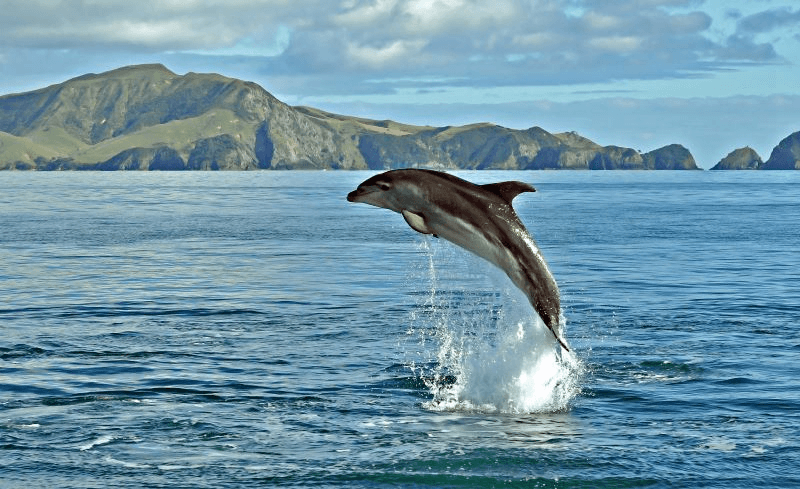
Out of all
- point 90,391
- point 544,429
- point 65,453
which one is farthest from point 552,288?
point 90,391

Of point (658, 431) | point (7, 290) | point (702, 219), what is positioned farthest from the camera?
point (702, 219)

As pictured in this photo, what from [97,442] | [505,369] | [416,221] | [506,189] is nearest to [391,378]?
[505,369]

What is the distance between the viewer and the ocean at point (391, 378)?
15.8 meters

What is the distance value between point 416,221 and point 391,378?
19.9 ft

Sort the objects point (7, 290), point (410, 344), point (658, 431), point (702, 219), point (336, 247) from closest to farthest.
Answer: point (658, 431), point (410, 344), point (7, 290), point (336, 247), point (702, 219)

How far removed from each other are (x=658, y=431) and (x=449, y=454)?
3.85 meters

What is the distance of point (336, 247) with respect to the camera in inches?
2207

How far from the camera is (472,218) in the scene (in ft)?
56.5

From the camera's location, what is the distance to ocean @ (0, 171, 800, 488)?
51.7 ft

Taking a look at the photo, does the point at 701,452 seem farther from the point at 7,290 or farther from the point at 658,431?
the point at 7,290

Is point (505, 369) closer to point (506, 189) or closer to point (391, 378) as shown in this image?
point (391, 378)

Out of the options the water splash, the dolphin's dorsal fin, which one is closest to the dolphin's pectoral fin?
the water splash

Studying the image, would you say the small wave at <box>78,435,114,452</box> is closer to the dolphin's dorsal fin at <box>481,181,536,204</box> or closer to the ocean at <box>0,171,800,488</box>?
the ocean at <box>0,171,800,488</box>

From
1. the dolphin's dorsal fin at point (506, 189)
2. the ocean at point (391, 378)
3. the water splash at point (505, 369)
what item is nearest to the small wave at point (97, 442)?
the ocean at point (391, 378)
